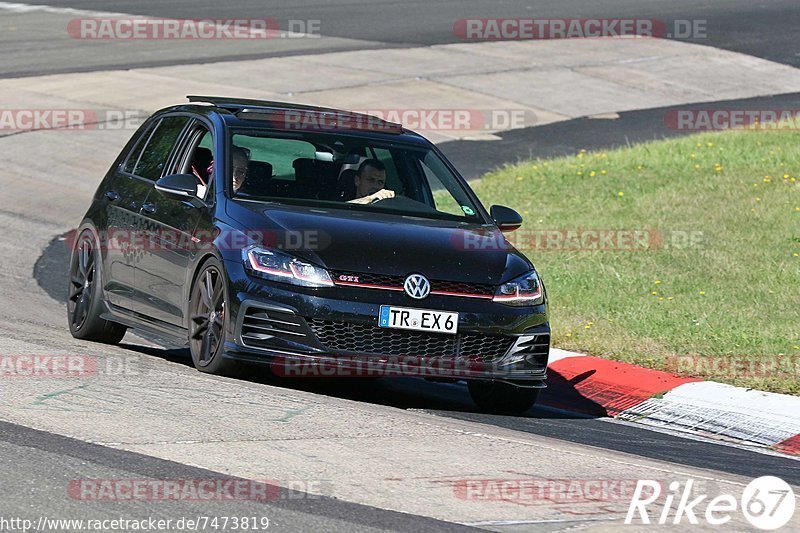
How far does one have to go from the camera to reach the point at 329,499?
5.99 metres

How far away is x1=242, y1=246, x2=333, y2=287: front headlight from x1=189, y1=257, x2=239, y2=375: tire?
20 cm

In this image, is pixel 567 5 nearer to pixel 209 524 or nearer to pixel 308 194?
pixel 308 194

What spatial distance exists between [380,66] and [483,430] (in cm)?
1948

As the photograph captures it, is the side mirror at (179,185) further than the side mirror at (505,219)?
No
